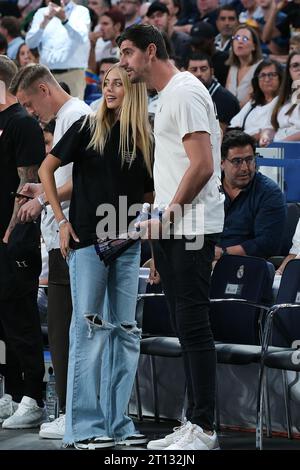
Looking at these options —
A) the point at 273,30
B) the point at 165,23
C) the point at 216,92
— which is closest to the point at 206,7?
the point at 165,23

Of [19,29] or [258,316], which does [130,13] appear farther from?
[258,316]

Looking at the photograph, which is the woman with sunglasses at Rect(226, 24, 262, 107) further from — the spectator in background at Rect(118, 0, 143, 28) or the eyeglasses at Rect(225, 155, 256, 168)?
the eyeglasses at Rect(225, 155, 256, 168)

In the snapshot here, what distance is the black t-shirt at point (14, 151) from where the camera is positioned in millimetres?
5707

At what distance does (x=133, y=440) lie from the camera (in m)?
5.23

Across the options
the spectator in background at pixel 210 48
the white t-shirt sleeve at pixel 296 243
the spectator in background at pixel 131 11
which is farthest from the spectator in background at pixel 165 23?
the white t-shirt sleeve at pixel 296 243

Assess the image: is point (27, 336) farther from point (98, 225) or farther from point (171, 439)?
point (171, 439)

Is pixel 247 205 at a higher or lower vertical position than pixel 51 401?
higher

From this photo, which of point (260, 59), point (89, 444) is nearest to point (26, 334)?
point (89, 444)

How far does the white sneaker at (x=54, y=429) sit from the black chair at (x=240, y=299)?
35.1 inches

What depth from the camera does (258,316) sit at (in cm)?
580

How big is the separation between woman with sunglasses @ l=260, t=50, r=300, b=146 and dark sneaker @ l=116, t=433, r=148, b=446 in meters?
3.77

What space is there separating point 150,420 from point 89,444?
1.32 meters

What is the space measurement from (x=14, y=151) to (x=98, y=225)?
94 cm

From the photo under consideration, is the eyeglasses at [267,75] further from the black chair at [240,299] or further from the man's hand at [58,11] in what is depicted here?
the black chair at [240,299]
